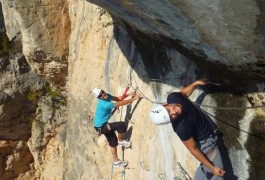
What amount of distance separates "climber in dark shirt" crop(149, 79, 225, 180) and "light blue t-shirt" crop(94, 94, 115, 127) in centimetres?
284

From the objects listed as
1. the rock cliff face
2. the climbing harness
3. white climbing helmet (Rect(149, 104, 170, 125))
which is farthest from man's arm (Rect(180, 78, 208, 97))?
the climbing harness

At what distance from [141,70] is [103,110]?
1.37m

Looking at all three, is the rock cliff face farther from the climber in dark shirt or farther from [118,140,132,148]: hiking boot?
the climber in dark shirt

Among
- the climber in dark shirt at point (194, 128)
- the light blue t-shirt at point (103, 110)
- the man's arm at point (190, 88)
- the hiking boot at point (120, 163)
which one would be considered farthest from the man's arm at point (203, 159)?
the hiking boot at point (120, 163)

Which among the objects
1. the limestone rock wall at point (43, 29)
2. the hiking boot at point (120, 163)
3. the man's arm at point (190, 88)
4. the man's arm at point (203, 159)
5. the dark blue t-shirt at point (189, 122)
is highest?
the limestone rock wall at point (43, 29)

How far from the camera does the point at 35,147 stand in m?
15.9

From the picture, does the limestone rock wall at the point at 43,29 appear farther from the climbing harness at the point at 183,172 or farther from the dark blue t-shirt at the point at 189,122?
the dark blue t-shirt at the point at 189,122

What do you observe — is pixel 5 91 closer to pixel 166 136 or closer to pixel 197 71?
pixel 166 136

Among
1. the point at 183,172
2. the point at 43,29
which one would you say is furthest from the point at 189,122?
the point at 43,29

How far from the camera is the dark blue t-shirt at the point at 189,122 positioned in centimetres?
597

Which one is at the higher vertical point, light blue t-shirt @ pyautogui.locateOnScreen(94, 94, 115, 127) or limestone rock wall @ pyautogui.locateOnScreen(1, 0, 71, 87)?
limestone rock wall @ pyautogui.locateOnScreen(1, 0, 71, 87)

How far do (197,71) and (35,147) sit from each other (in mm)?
10597

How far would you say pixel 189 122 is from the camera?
237 inches

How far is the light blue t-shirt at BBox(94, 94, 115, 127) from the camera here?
9.19 m
